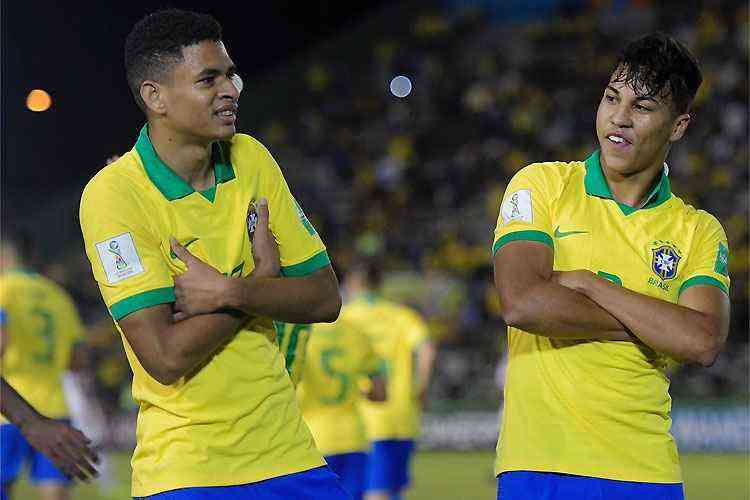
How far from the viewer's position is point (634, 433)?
4.21 meters

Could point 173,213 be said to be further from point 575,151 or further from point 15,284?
point 575,151

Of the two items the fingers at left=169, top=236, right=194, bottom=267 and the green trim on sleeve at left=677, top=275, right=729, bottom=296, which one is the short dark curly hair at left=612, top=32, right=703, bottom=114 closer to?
the green trim on sleeve at left=677, top=275, right=729, bottom=296

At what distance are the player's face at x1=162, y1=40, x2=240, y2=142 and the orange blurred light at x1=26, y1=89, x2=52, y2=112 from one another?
16670mm

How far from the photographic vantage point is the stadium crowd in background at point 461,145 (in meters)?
20.2

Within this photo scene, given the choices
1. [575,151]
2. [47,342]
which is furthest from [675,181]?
[47,342]

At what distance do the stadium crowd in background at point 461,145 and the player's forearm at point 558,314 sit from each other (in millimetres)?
15099

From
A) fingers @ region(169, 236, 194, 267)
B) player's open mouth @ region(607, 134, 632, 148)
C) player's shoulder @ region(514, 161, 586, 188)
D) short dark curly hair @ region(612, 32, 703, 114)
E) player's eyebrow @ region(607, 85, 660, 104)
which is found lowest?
fingers @ region(169, 236, 194, 267)

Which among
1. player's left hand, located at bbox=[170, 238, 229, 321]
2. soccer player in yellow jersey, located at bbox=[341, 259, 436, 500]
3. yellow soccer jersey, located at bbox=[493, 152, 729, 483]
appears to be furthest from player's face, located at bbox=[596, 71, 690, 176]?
soccer player in yellow jersey, located at bbox=[341, 259, 436, 500]

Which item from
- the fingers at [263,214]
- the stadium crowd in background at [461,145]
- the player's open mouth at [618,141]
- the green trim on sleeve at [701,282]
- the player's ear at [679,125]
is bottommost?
the green trim on sleeve at [701,282]

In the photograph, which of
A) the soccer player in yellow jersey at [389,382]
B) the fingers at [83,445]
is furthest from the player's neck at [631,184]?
the soccer player in yellow jersey at [389,382]

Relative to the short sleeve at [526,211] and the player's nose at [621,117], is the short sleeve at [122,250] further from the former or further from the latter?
the player's nose at [621,117]

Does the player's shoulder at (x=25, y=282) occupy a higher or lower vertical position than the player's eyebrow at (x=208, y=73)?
lower

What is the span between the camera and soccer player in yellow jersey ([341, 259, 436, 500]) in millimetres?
10898

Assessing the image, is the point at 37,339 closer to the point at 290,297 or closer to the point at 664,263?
the point at 290,297
